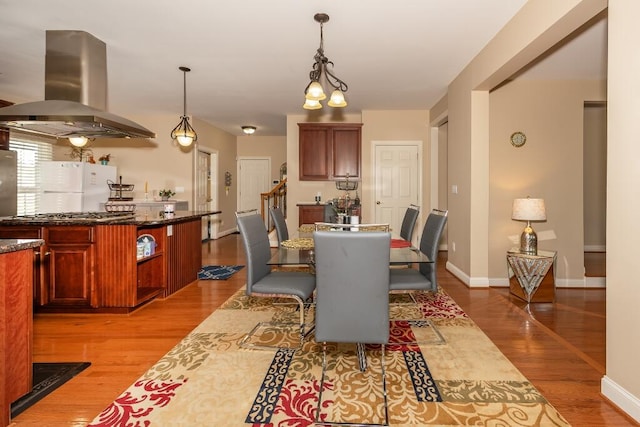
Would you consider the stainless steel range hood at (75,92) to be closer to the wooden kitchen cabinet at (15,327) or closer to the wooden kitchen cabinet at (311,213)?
the wooden kitchen cabinet at (15,327)

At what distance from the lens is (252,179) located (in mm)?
10211

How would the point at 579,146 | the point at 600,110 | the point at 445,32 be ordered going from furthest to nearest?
the point at 600,110 < the point at 579,146 < the point at 445,32

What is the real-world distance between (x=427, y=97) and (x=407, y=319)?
4.01 metres

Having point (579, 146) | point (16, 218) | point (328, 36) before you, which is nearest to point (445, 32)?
point (328, 36)

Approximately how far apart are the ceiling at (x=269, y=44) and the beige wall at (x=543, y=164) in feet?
0.92

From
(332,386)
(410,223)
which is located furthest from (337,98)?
(332,386)

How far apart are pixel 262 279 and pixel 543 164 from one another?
12.6 ft

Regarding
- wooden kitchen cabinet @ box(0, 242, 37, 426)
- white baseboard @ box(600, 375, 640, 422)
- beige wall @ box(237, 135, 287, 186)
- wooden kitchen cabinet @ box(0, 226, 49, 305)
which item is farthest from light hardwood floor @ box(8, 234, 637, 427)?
beige wall @ box(237, 135, 287, 186)

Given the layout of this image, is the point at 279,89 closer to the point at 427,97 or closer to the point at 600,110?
the point at 427,97

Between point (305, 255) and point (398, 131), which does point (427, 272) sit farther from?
point (398, 131)

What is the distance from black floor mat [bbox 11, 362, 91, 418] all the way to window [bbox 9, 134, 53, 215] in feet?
17.0

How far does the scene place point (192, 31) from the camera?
365cm

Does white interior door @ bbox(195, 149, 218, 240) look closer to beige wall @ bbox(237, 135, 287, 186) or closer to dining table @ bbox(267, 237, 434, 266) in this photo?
beige wall @ bbox(237, 135, 287, 186)

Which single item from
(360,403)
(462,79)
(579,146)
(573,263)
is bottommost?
(360,403)
